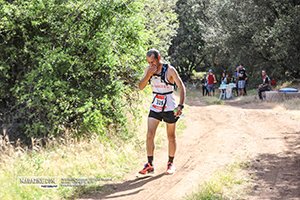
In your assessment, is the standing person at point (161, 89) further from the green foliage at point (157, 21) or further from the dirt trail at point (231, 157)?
the green foliage at point (157, 21)

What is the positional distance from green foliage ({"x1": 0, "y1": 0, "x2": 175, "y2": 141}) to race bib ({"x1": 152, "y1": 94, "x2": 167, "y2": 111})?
199 centimetres

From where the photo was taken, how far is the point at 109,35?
8.69 metres

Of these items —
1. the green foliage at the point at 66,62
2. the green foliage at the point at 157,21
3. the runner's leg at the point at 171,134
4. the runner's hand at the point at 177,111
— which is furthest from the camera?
the green foliage at the point at 157,21

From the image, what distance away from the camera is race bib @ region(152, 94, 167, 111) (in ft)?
21.6

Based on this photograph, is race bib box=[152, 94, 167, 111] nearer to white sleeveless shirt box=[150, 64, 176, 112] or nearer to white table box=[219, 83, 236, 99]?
white sleeveless shirt box=[150, 64, 176, 112]

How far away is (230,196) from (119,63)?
4370 millimetres

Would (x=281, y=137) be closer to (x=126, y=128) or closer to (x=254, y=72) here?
(x=126, y=128)

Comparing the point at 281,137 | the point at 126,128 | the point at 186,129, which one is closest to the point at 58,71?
the point at 126,128

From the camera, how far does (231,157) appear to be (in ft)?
25.0

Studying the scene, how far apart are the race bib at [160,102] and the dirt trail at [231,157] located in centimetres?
119

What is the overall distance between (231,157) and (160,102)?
2.03 m

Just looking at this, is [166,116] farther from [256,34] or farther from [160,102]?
[256,34]

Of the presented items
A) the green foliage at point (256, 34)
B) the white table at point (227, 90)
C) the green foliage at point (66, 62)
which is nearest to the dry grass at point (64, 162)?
the green foliage at point (66, 62)

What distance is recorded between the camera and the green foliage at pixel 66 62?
27.0 feet
